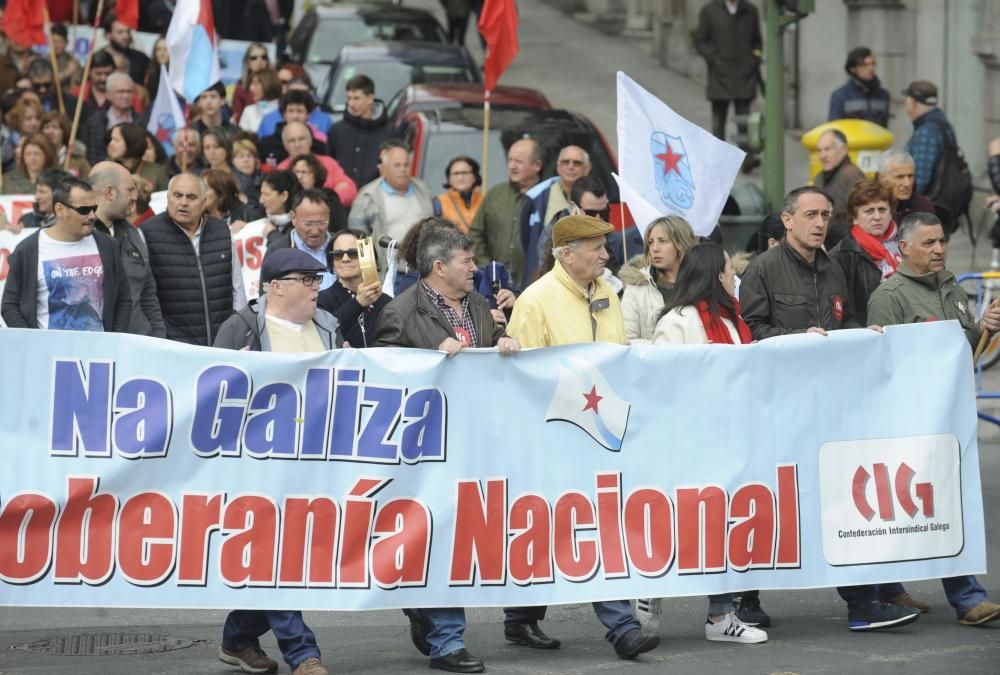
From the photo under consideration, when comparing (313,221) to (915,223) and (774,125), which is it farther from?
(774,125)

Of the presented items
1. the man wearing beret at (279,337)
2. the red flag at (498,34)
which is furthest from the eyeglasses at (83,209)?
the red flag at (498,34)

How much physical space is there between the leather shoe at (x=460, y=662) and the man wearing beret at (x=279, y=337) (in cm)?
51

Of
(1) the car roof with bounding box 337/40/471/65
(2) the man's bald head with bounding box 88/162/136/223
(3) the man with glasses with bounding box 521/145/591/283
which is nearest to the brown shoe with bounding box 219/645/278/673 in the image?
(2) the man's bald head with bounding box 88/162/136/223

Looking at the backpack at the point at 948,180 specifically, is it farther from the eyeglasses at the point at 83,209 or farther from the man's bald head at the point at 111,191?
the eyeglasses at the point at 83,209

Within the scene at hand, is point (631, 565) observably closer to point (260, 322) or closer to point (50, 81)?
point (260, 322)

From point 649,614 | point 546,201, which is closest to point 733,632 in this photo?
point 649,614

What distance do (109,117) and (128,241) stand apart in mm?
7312

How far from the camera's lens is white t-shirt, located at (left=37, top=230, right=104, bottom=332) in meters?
9.75

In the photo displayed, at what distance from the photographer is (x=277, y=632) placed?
7855 millimetres

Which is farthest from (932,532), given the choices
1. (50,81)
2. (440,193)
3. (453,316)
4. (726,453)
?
(50,81)

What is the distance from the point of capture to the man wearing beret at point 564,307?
8.46 metres

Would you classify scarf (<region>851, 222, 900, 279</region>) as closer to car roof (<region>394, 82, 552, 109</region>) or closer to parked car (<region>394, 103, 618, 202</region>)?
parked car (<region>394, 103, 618, 202</region>)

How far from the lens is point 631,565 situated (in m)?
8.20

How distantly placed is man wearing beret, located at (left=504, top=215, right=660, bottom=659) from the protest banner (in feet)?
0.83
